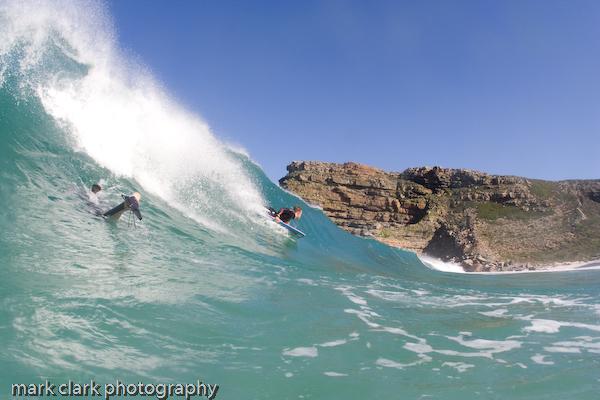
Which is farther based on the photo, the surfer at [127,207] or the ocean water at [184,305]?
the surfer at [127,207]

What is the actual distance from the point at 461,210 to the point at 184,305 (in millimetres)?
50974

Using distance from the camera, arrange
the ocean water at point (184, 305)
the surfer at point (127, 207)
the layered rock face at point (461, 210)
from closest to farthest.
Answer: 1. the ocean water at point (184, 305)
2. the surfer at point (127, 207)
3. the layered rock face at point (461, 210)

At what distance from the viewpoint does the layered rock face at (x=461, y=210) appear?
42031 mm

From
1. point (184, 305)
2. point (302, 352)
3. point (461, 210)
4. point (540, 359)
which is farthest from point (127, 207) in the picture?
point (461, 210)

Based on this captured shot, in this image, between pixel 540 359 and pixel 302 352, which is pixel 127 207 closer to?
pixel 302 352

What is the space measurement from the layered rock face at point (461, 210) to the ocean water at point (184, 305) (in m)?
31.3

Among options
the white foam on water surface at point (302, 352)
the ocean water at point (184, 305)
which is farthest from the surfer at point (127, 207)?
the white foam on water surface at point (302, 352)

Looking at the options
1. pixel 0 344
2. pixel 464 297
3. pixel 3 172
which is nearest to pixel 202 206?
pixel 3 172

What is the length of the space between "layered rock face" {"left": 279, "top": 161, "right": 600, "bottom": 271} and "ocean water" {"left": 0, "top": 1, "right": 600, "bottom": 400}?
31.3 m

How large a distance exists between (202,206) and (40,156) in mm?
5135

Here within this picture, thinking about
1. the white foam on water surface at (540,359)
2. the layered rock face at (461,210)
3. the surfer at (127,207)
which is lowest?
the white foam on water surface at (540,359)

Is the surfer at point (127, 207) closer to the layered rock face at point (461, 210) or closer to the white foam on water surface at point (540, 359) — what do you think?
the white foam on water surface at point (540, 359)

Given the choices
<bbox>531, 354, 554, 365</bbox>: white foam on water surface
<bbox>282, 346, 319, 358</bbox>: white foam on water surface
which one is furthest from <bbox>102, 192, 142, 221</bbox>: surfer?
<bbox>531, 354, 554, 365</bbox>: white foam on water surface

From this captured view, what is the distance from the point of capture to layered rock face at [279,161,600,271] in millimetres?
42031
